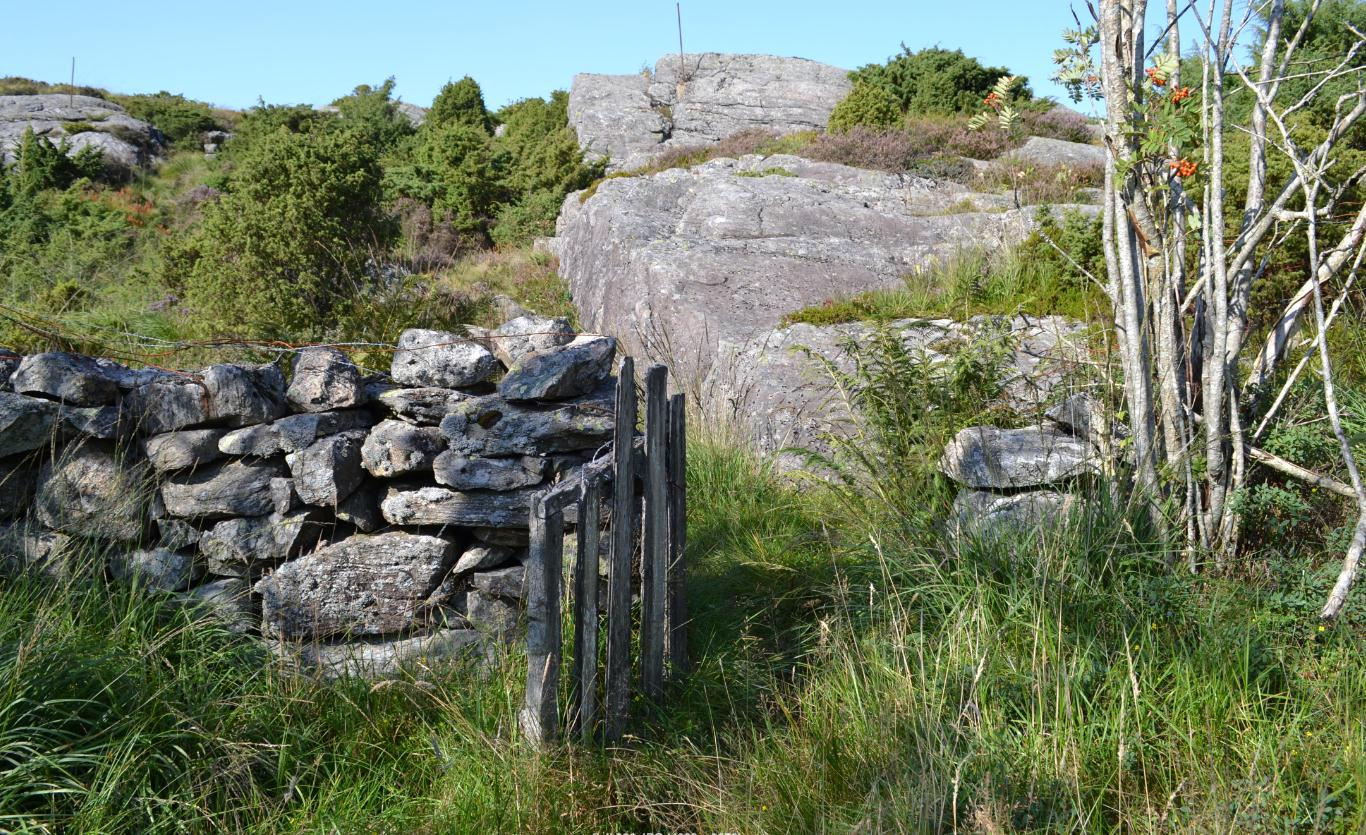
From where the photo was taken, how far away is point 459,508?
13.4 ft

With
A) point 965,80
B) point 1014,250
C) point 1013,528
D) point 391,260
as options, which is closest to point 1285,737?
point 1013,528

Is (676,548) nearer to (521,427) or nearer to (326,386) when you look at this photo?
(521,427)

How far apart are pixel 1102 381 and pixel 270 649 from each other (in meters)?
3.74

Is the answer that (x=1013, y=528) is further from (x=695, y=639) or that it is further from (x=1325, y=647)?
(x=695, y=639)

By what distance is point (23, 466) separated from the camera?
4023 mm

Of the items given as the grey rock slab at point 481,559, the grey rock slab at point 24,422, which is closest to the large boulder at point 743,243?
the grey rock slab at point 481,559

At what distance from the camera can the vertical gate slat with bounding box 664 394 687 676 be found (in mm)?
3861

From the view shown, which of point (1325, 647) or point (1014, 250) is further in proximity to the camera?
point (1014, 250)

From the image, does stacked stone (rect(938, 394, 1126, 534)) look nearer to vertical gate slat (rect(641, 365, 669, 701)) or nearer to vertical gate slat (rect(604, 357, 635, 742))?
vertical gate slat (rect(641, 365, 669, 701))

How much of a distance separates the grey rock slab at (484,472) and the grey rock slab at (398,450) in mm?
63

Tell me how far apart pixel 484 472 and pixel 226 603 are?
1.18 metres

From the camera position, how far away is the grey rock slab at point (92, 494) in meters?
3.91

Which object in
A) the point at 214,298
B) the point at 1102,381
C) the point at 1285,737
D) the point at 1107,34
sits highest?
the point at 1107,34

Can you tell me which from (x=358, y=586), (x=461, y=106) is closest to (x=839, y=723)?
(x=358, y=586)
